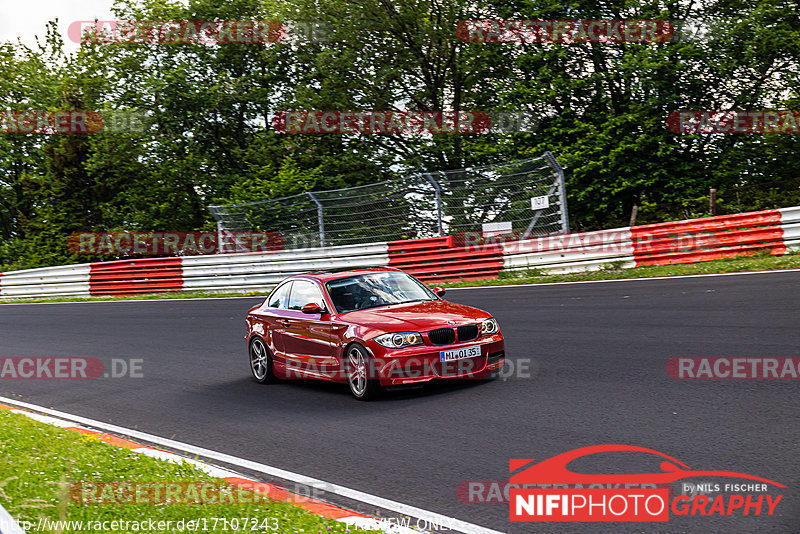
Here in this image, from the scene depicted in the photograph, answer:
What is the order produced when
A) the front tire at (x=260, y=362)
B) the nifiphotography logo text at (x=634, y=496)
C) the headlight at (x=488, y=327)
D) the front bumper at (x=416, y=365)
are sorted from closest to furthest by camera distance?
the nifiphotography logo text at (x=634, y=496)
the front bumper at (x=416, y=365)
the headlight at (x=488, y=327)
the front tire at (x=260, y=362)

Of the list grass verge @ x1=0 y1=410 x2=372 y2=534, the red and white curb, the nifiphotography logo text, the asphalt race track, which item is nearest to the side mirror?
the asphalt race track

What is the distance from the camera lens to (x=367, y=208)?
22344 mm

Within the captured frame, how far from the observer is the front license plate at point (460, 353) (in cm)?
851

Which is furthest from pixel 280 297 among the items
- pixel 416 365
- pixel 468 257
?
pixel 468 257

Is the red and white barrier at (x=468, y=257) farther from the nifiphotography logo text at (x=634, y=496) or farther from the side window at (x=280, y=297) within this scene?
the nifiphotography logo text at (x=634, y=496)

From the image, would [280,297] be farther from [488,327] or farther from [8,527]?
[8,527]

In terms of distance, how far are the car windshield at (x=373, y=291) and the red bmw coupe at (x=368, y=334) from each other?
11 millimetres

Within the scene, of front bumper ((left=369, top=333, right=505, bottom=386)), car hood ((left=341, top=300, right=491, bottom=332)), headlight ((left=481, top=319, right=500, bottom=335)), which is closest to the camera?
front bumper ((left=369, top=333, right=505, bottom=386))

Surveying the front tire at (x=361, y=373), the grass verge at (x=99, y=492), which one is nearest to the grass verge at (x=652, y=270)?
the front tire at (x=361, y=373)

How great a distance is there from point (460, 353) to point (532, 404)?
43.4 inches

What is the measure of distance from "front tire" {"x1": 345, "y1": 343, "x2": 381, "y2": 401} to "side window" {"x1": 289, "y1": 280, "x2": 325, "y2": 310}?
1057 millimetres

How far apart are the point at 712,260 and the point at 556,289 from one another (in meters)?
3.53

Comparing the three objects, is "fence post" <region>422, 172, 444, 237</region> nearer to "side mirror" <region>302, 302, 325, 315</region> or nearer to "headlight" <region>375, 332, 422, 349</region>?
"side mirror" <region>302, 302, 325, 315</region>

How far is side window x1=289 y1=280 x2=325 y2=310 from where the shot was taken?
995cm
